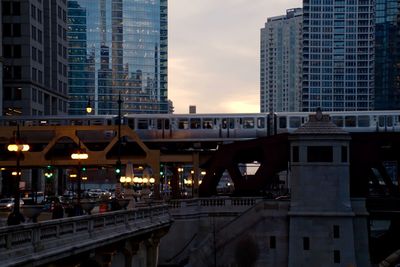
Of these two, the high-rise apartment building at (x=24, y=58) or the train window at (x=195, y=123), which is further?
the high-rise apartment building at (x=24, y=58)

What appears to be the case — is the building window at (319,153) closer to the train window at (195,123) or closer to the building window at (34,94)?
the train window at (195,123)

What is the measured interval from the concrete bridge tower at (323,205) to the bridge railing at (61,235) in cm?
1758

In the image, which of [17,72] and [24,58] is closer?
[24,58]

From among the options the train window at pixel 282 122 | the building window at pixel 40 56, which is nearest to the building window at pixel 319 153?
the train window at pixel 282 122

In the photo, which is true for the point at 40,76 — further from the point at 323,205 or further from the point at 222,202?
the point at 323,205

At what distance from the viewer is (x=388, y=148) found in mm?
65062

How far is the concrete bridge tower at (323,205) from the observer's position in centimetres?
5172

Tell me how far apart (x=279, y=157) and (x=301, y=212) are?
309 inches

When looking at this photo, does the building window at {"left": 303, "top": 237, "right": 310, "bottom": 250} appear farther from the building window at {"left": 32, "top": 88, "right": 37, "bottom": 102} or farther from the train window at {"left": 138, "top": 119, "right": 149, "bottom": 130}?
the building window at {"left": 32, "top": 88, "right": 37, "bottom": 102}

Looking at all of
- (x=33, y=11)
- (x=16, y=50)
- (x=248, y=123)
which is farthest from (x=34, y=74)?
(x=248, y=123)

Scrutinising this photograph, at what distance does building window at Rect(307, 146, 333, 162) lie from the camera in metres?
53.1

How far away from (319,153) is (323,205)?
3448mm

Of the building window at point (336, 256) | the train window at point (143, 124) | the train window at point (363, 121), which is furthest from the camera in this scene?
the train window at point (143, 124)

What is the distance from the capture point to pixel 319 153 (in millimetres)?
53188
